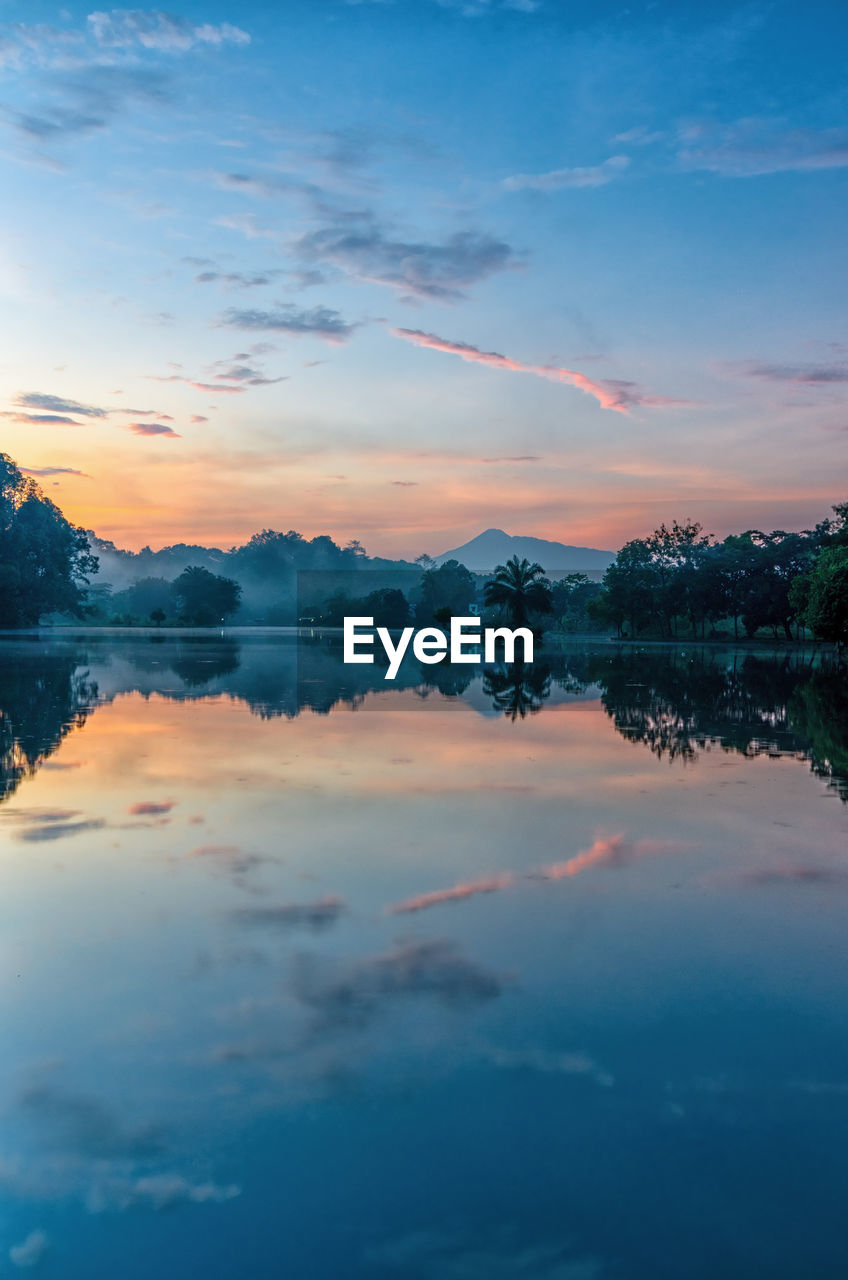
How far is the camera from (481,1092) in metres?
4.63

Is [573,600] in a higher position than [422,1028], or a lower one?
higher

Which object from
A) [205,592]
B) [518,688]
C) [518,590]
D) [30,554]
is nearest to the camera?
[518,688]

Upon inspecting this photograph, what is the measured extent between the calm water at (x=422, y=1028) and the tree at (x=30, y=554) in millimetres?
77655

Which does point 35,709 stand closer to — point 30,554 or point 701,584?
point 701,584

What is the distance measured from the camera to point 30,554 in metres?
89.1

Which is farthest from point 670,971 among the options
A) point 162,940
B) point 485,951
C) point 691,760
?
point 691,760

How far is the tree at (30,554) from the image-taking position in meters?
83.9

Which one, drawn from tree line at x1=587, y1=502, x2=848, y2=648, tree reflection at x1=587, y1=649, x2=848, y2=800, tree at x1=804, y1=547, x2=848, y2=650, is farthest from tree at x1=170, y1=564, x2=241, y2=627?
tree at x1=804, y1=547, x2=848, y2=650

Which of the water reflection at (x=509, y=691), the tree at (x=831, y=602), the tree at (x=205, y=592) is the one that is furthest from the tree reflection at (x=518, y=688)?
the tree at (x=205, y=592)

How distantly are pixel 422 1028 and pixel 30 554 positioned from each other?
91.7m

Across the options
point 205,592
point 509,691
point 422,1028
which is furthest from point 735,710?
point 205,592

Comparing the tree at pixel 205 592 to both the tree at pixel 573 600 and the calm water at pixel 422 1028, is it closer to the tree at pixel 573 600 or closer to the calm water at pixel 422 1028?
the tree at pixel 573 600

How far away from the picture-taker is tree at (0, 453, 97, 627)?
83938mm

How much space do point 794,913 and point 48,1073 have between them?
5.32m
